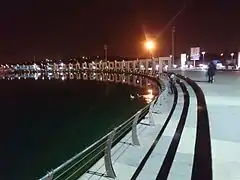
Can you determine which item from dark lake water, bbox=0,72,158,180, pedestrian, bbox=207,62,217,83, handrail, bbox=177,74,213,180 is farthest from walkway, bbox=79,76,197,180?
pedestrian, bbox=207,62,217,83

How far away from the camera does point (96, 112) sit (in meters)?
37.4

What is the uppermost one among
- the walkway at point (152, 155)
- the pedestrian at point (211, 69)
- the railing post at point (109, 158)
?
the pedestrian at point (211, 69)

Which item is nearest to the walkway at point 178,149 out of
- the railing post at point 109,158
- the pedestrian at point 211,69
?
the railing post at point 109,158

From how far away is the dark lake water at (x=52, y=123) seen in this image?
19.2 m

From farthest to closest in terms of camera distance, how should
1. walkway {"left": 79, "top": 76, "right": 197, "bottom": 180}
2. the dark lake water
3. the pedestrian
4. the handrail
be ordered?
the pedestrian, the dark lake water, walkway {"left": 79, "top": 76, "right": 197, "bottom": 180}, the handrail

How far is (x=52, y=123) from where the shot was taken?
33125mm

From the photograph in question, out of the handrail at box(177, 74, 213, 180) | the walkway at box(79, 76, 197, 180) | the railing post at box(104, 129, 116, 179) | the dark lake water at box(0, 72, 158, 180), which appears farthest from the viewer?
the dark lake water at box(0, 72, 158, 180)

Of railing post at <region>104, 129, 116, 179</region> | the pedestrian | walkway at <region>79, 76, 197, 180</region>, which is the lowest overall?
walkway at <region>79, 76, 197, 180</region>

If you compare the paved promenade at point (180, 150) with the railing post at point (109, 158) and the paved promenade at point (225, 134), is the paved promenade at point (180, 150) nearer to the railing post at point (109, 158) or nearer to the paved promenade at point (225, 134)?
the paved promenade at point (225, 134)

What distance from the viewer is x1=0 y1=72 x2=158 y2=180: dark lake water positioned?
19.2 m

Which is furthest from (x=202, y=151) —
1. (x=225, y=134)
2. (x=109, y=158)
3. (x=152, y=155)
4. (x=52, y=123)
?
(x=52, y=123)

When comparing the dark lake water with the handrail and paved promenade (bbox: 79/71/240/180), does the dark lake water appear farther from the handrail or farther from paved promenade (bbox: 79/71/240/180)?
the handrail

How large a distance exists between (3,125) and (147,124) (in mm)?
22978

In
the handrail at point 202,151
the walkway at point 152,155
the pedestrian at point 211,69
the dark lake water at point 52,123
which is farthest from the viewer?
the pedestrian at point 211,69
